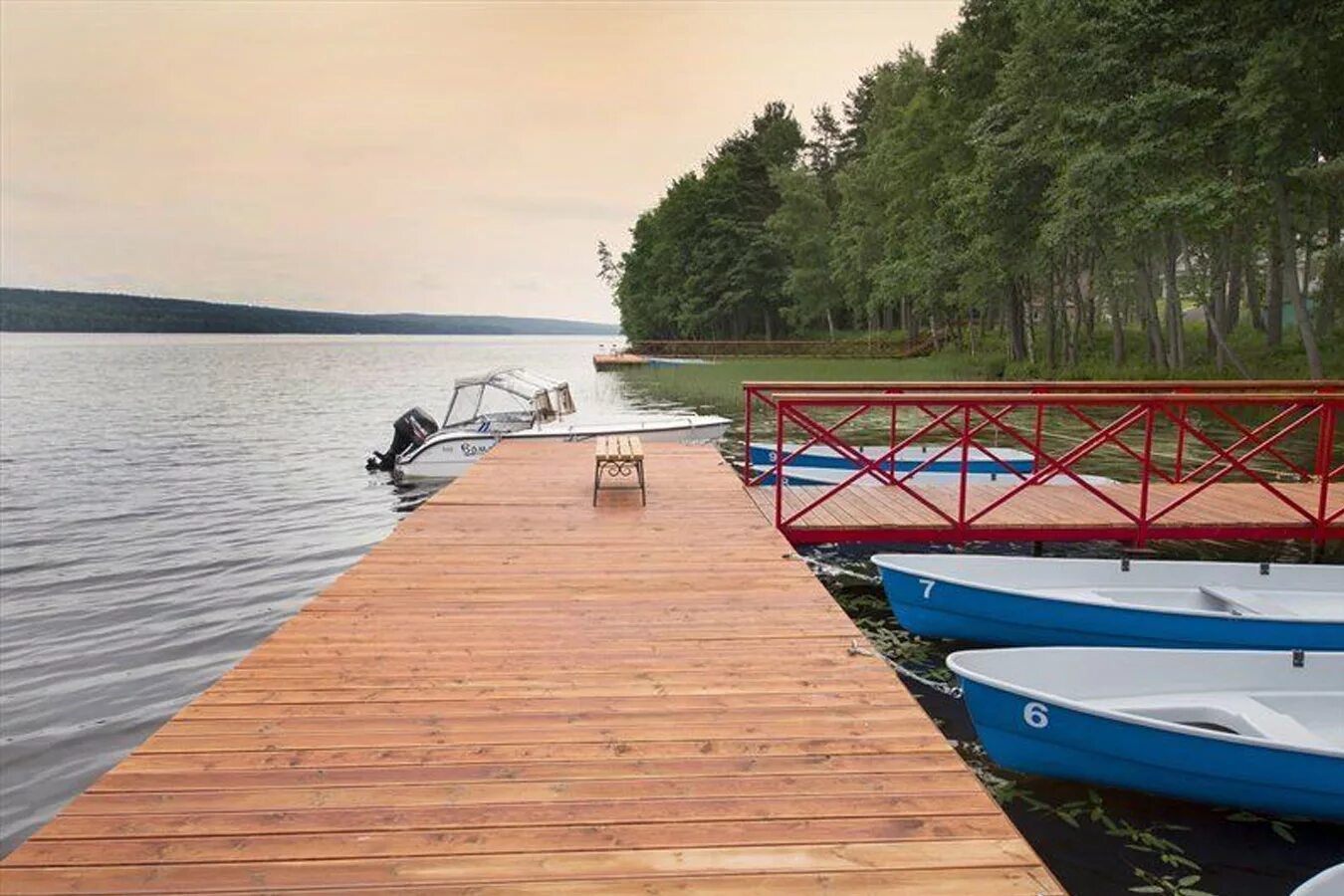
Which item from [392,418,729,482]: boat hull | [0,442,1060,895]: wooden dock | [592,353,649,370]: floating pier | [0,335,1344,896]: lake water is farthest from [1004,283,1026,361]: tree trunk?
[0,442,1060,895]: wooden dock

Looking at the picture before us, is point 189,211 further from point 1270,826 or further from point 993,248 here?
point 1270,826

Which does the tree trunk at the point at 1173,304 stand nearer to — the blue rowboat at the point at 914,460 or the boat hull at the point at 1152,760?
the blue rowboat at the point at 914,460

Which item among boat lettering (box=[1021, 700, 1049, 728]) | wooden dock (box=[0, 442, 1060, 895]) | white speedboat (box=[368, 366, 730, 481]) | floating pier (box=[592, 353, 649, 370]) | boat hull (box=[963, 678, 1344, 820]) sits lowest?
boat hull (box=[963, 678, 1344, 820])

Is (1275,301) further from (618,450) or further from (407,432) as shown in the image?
(407,432)

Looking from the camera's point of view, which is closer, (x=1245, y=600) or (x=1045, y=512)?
(x=1245, y=600)

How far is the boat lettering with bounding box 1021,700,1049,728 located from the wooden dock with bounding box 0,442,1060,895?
39.2 inches

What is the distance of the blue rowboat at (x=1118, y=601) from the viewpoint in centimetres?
627

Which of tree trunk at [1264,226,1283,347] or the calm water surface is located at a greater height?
tree trunk at [1264,226,1283,347]

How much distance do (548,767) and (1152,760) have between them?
144 inches

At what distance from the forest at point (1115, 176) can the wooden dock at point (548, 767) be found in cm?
2219

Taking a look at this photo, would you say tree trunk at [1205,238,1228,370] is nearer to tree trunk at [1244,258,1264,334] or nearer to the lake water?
tree trunk at [1244,258,1264,334]

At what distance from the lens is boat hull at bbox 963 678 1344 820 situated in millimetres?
4406

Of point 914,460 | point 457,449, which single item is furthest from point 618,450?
point 457,449

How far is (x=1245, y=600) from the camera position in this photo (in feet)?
22.4
